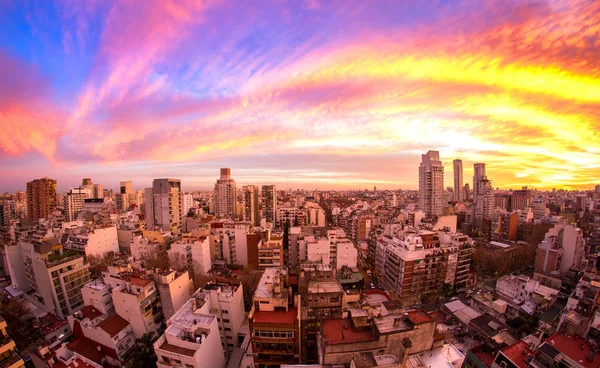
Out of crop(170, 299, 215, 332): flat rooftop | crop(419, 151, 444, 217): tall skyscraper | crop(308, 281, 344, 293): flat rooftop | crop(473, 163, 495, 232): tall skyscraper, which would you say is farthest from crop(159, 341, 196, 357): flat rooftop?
crop(473, 163, 495, 232): tall skyscraper

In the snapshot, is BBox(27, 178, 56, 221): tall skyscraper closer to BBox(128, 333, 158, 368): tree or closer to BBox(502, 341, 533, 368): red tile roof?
BBox(128, 333, 158, 368): tree

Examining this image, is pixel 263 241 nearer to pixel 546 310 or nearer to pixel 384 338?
pixel 384 338

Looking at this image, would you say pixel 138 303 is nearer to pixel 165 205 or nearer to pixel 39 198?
pixel 165 205

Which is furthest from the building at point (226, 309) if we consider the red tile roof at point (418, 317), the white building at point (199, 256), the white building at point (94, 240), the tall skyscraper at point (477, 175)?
the tall skyscraper at point (477, 175)

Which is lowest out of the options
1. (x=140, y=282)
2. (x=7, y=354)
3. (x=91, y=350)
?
(x=91, y=350)

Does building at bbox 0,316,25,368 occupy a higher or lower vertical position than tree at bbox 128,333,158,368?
higher

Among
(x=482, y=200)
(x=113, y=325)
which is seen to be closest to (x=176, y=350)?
(x=113, y=325)
